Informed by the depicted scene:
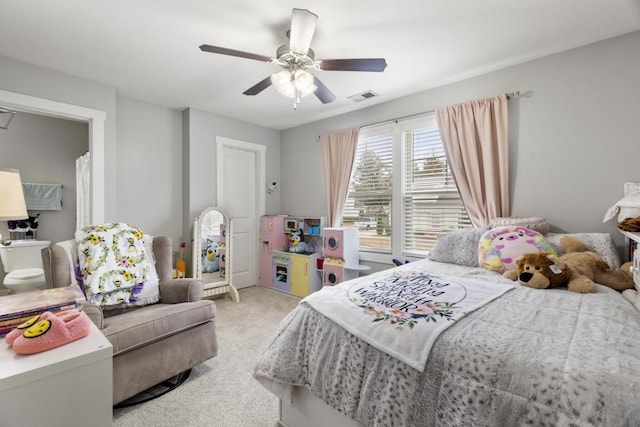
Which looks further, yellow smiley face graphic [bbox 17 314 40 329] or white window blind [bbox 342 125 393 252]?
white window blind [bbox 342 125 393 252]

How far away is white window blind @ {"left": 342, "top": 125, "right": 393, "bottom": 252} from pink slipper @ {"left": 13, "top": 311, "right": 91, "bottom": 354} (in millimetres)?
2989

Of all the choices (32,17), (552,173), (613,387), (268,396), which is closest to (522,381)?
(613,387)

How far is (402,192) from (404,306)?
2.27 meters

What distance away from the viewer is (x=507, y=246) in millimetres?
2049

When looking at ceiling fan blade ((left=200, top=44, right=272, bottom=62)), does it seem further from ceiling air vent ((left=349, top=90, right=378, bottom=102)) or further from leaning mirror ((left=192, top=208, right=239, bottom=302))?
leaning mirror ((left=192, top=208, right=239, bottom=302))

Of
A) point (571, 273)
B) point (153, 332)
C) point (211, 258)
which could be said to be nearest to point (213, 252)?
point (211, 258)

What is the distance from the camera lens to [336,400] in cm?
119

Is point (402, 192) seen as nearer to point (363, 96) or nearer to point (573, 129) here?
point (363, 96)

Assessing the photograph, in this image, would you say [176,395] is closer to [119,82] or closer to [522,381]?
[522,381]

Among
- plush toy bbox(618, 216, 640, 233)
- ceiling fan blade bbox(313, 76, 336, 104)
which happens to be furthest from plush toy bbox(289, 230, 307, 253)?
plush toy bbox(618, 216, 640, 233)

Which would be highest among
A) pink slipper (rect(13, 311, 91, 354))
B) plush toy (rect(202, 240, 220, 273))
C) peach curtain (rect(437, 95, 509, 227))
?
peach curtain (rect(437, 95, 509, 227))

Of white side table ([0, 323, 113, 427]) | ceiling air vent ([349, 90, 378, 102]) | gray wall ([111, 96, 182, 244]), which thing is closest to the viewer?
white side table ([0, 323, 113, 427])

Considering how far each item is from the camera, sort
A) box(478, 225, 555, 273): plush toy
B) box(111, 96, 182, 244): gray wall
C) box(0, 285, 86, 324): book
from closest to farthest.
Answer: box(0, 285, 86, 324): book
box(478, 225, 555, 273): plush toy
box(111, 96, 182, 244): gray wall

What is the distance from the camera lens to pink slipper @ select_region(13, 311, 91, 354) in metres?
1.01
